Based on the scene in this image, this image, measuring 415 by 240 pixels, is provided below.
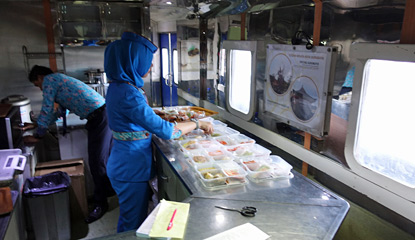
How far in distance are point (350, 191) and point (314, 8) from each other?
115 centimetres

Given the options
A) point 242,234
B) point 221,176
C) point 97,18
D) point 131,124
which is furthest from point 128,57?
point 97,18

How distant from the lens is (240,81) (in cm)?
324

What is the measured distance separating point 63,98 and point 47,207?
1151mm

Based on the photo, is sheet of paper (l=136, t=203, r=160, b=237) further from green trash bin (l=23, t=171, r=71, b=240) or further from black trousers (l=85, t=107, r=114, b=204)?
black trousers (l=85, t=107, r=114, b=204)

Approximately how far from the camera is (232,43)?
3.02 m

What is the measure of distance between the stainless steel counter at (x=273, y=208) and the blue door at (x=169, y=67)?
12.1 feet

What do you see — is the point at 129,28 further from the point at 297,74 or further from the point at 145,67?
the point at 297,74

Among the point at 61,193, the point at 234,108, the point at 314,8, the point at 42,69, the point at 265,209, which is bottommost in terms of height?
the point at 61,193

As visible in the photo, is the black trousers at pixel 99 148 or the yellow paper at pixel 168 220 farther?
the black trousers at pixel 99 148

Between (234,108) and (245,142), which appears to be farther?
(234,108)

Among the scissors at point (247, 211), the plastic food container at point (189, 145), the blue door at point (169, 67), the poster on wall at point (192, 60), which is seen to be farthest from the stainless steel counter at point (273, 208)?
the blue door at point (169, 67)

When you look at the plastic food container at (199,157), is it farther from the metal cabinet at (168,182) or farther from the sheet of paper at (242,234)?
the sheet of paper at (242,234)

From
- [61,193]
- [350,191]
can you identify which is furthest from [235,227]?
[61,193]

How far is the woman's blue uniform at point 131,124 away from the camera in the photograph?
2.28 meters
